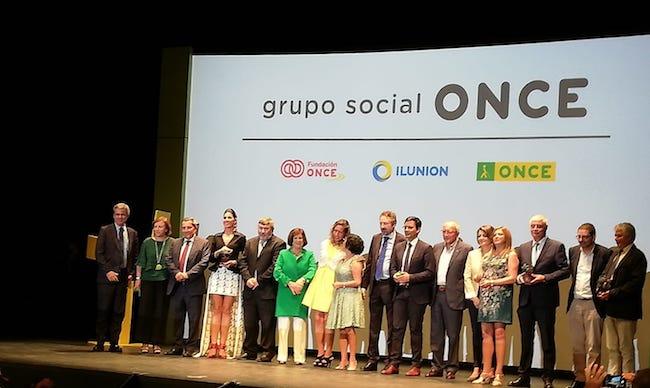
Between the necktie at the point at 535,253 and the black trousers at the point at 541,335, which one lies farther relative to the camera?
the necktie at the point at 535,253

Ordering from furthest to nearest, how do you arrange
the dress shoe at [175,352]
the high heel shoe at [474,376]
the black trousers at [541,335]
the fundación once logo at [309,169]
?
the fundación once logo at [309,169] < the dress shoe at [175,352] < the high heel shoe at [474,376] < the black trousers at [541,335]

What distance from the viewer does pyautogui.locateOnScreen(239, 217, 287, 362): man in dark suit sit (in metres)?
8.95

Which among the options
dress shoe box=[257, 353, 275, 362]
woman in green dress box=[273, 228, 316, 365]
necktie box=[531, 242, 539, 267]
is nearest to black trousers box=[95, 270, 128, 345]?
dress shoe box=[257, 353, 275, 362]

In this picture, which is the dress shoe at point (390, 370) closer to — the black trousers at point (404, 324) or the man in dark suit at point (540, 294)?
the black trousers at point (404, 324)

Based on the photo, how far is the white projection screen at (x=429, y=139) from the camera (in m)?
8.77

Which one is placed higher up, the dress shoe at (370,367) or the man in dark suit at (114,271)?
the man in dark suit at (114,271)

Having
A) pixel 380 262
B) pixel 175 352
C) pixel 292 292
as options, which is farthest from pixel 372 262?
pixel 175 352

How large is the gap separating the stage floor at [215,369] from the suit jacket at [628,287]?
984 mm

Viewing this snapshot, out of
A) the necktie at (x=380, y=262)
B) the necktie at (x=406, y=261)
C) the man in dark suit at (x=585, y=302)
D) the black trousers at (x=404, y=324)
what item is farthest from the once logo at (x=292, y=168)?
the man in dark suit at (x=585, y=302)

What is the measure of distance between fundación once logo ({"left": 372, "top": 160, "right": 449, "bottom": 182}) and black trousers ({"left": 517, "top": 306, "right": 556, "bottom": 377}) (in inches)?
77.5

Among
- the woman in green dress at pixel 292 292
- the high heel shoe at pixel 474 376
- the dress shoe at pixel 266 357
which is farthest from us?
the dress shoe at pixel 266 357

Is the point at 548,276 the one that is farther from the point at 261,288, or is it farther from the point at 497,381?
the point at 261,288

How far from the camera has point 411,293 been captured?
8.35 m

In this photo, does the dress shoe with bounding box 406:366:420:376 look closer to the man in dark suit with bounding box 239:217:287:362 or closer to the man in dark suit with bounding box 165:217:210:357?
the man in dark suit with bounding box 239:217:287:362
